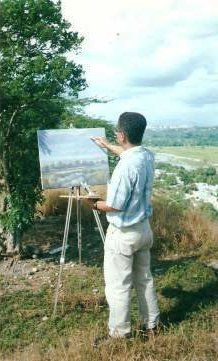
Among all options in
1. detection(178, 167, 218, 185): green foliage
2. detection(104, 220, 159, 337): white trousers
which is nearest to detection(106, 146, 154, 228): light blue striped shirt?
detection(104, 220, 159, 337): white trousers

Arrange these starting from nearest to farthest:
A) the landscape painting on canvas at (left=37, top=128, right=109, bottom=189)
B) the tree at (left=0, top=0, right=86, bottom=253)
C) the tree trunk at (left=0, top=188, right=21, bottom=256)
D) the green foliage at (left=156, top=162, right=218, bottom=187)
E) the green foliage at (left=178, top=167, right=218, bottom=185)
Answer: the landscape painting on canvas at (left=37, top=128, right=109, bottom=189), the tree at (left=0, top=0, right=86, bottom=253), the tree trunk at (left=0, top=188, right=21, bottom=256), the green foliage at (left=156, top=162, right=218, bottom=187), the green foliage at (left=178, top=167, right=218, bottom=185)

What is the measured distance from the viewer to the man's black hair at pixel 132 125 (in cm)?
478

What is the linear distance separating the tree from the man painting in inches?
118

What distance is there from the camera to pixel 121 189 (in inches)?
185

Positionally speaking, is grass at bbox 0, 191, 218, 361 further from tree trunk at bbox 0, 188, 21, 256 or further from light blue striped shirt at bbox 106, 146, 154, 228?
light blue striped shirt at bbox 106, 146, 154, 228

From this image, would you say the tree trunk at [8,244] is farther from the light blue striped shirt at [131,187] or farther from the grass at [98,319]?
the light blue striped shirt at [131,187]

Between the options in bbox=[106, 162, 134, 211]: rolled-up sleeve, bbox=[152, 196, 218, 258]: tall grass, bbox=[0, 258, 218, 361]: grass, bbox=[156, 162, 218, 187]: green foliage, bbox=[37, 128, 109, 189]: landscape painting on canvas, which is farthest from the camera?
bbox=[156, 162, 218, 187]: green foliage

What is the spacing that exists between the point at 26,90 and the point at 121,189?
11.1 ft

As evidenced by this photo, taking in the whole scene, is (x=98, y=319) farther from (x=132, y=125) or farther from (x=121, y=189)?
(x=132, y=125)

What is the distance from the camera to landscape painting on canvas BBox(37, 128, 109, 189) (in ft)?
22.3

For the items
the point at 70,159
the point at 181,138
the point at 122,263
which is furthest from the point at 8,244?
the point at 181,138

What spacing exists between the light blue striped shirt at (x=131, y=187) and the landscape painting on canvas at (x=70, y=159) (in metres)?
1.98

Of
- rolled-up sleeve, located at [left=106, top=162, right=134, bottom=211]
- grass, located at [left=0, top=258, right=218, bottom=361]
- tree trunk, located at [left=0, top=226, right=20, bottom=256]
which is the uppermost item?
rolled-up sleeve, located at [left=106, top=162, right=134, bottom=211]

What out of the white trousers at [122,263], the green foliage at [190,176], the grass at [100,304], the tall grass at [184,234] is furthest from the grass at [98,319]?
the green foliage at [190,176]
